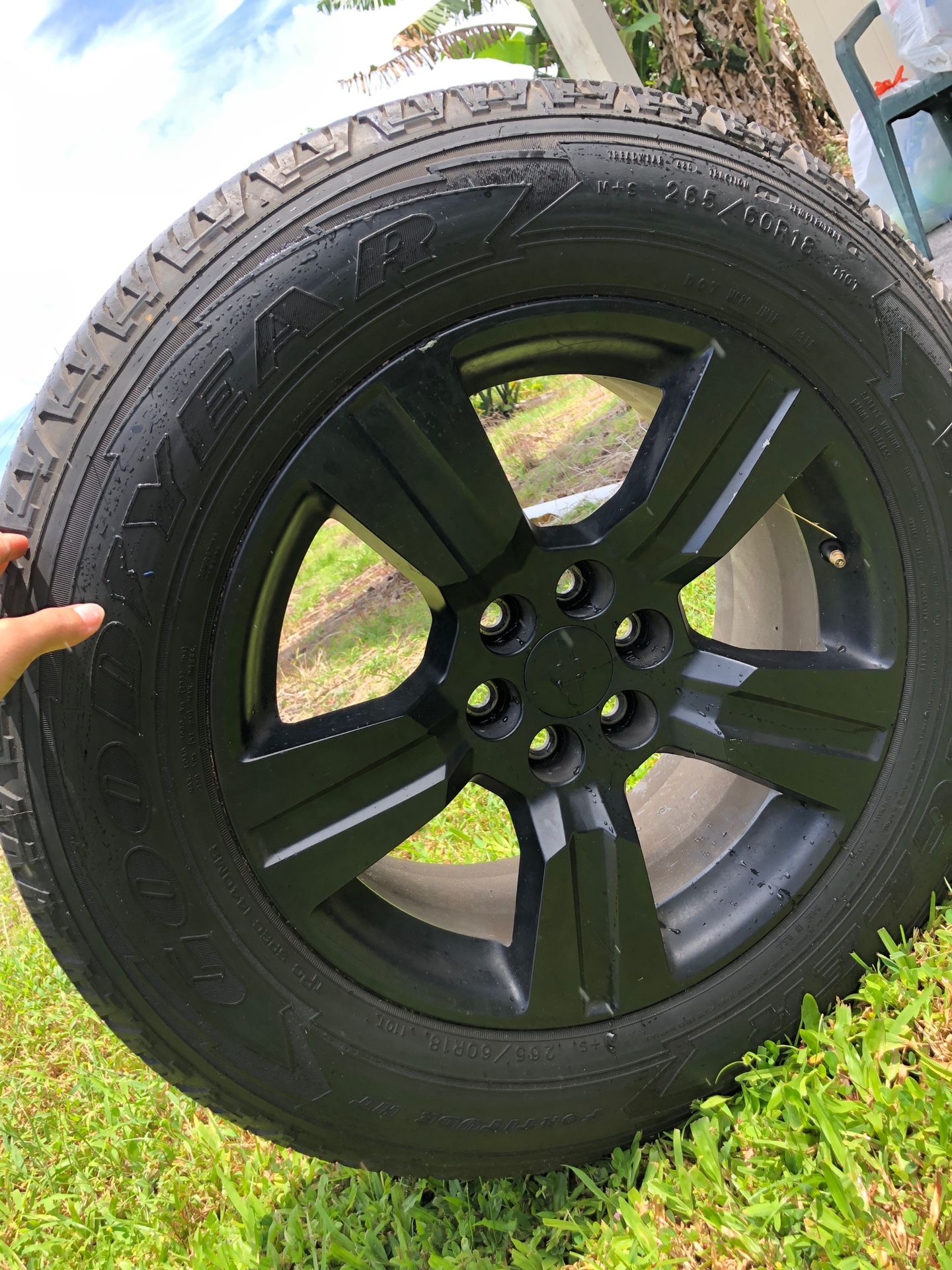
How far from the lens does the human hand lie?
3.91ft

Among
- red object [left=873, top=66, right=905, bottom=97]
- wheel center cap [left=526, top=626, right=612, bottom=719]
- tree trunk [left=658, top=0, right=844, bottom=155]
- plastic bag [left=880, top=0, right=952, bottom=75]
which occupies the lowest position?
wheel center cap [left=526, top=626, right=612, bottom=719]

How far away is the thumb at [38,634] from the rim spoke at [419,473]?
34cm

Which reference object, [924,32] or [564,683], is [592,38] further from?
[564,683]

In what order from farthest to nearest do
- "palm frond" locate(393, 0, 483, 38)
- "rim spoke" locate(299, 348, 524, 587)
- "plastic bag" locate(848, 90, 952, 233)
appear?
"palm frond" locate(393, 0, 483, 38) → "plastic bag" locate(848, 90, 952, 233) → "rim spoke" locate(299, 348, 524, 587)

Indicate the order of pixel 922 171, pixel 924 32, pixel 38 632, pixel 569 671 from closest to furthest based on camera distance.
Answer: pixel 38 632
pixel 569 671
pixel 924 32
pixel 922 171

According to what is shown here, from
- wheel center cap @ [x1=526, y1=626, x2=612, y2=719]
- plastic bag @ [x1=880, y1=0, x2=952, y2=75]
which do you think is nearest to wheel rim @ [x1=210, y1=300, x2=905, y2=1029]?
wheel center cap @ [x1=526, y1=626, x2=612, y2=719]

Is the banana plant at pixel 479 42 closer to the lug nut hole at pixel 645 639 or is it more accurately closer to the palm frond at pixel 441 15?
the palm frond at pixel 441 15

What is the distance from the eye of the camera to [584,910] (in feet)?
5.03

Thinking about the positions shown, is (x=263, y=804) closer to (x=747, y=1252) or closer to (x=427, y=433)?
(x=427, y=433)

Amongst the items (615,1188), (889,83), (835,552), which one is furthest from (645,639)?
(889,83)

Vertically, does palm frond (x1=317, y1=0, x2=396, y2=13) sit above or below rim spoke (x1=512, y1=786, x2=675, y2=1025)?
above

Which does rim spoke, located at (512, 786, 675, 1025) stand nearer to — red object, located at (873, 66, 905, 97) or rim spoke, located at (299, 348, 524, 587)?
rim spoke, located at (299, 348, 524, 587)

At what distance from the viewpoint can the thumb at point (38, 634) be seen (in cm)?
119

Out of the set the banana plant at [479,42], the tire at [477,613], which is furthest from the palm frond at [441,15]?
the tire at [477,613]
